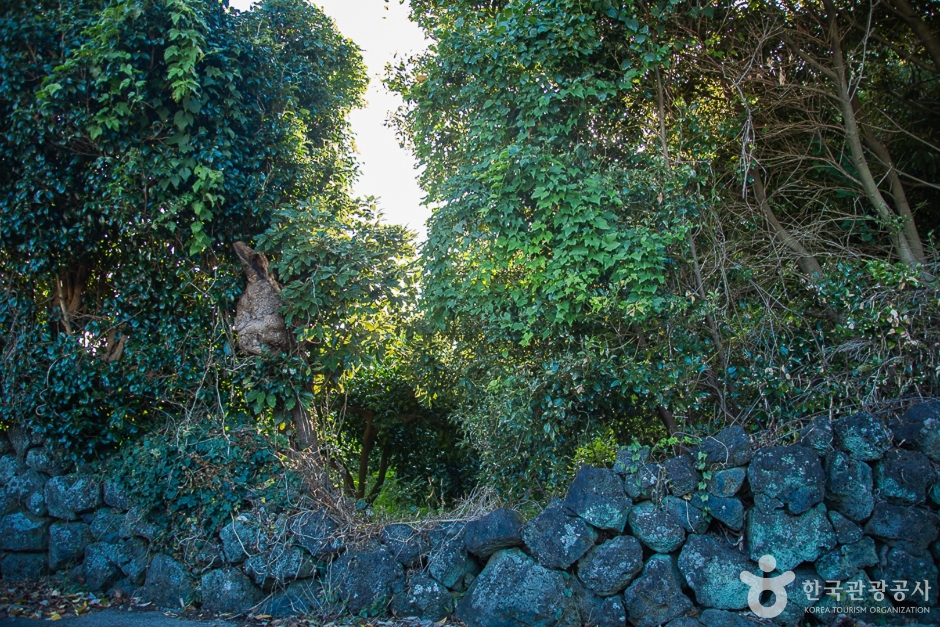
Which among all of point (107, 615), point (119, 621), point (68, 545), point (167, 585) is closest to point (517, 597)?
point (167, 585)

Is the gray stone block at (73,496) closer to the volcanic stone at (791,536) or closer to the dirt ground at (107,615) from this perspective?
the dirt ground at (107,615)

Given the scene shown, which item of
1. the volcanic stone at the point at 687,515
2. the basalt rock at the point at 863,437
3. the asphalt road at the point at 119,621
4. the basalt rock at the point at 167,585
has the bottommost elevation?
the asphalt road at the point at 119,621

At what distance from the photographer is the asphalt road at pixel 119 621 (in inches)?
197

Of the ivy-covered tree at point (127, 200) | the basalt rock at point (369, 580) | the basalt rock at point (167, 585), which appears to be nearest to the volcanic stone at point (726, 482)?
the basalt rock at point (369, 580)

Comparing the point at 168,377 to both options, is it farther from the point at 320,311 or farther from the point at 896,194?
the point at 896,194

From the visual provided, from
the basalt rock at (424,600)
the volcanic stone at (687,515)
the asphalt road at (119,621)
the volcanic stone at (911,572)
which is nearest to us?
the volcanic stone at (911,572)

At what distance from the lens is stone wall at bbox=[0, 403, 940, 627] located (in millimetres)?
4217

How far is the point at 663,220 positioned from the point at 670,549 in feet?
8.46

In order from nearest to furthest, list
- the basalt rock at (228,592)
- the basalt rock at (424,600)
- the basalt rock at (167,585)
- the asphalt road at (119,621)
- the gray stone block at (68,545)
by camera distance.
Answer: the basalt rock at (424,600) → the asphalt road at (119,621) → the basalt rock at (228,592) → the basalt rock at (167,585) → the gray stone block at (68,545)

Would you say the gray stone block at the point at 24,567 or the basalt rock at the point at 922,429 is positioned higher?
the basalt rock at the point at 922,429

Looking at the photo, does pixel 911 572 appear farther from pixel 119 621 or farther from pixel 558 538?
pixel 119 621

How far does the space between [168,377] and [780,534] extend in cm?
533

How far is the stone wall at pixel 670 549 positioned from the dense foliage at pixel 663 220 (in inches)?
23.6

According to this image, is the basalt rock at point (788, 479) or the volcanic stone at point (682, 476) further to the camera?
the volcanic stone at point (682, 476)
